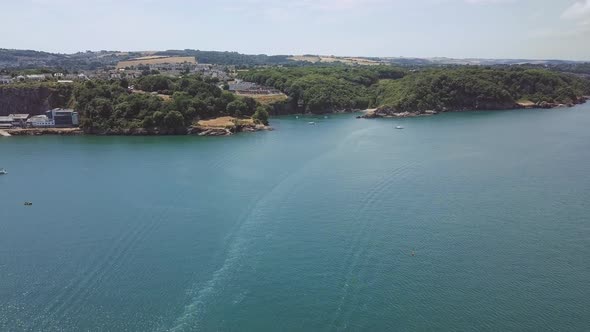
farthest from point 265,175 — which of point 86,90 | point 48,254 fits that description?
point 86,90

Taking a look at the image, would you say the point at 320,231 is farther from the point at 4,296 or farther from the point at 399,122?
the point at 399,122

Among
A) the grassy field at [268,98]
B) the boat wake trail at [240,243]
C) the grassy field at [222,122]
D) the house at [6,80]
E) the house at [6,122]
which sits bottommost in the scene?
the boat wake trail at [240,243]

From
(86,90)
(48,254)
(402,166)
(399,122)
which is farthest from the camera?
(399,122)

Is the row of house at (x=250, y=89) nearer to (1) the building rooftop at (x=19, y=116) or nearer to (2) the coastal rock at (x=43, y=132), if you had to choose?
(2) the coastal rock at (x=43, y=132)

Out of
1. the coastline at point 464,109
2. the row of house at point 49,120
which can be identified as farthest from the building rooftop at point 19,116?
the coastline at point 464,109

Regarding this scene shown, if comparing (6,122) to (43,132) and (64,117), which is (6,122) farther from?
(64,117)
